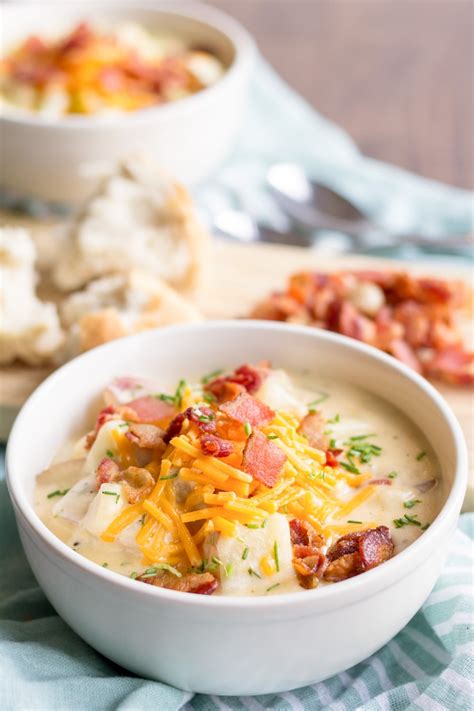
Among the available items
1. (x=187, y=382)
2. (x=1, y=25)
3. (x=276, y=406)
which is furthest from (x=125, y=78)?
(x=276, y=406)

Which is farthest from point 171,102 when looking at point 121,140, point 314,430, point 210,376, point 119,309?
point 314,430

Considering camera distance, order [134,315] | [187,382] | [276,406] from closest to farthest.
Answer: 1. [276,406]
2. [187,382]
3. [134,315]

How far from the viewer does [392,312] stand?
11.2 feet

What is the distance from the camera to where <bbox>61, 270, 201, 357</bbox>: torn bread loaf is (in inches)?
124

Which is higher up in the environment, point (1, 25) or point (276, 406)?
point (276, 406)

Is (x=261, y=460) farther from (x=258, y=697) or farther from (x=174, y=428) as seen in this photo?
(x=258, y=697)

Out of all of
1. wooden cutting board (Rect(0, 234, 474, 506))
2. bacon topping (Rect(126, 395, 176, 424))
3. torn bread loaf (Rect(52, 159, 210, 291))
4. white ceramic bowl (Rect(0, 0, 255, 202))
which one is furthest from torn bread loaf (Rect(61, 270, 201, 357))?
white ceramic bowl (Rect(0, 0, 255, 202))

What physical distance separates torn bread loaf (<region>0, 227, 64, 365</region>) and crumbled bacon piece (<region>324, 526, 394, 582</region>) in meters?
1.39

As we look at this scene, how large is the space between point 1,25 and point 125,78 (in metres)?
0.81

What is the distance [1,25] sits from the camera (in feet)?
15.6

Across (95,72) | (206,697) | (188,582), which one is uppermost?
(188,582)

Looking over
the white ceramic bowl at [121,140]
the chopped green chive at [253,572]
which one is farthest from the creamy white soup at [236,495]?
the white ceramic bowl at [121,140]

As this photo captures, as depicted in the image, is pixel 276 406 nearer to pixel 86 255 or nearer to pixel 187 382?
pixel 187 382

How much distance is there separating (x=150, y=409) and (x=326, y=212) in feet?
6.52
